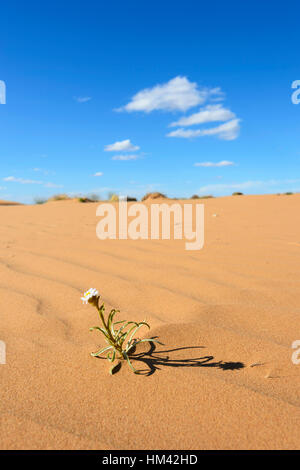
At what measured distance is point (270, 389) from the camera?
3.99 ft

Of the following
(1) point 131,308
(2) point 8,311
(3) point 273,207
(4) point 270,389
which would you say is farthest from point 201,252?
(3) point 273,207

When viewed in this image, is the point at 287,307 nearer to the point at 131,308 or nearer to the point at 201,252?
the point at 131,308

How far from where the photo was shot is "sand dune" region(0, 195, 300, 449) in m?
1.01

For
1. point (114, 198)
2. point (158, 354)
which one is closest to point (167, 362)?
point (158, 354)

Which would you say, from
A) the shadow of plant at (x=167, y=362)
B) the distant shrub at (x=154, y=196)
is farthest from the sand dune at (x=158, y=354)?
the distant shrub at (x=154, y=196)

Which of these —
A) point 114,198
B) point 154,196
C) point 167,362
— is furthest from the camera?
point 114,198

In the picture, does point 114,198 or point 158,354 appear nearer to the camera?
point 158,354

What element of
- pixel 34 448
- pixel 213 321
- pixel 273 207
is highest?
pixel 273 207

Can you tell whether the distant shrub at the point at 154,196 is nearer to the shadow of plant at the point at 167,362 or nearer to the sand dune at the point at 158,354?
the sand dune at the point at 158,354

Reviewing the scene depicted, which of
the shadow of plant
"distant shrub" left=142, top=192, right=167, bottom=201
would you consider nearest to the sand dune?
the shadow of plant

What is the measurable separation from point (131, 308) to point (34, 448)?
1066 mm

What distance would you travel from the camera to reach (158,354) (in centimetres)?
144

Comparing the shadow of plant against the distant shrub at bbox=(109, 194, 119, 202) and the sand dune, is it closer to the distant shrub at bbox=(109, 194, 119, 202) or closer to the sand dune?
the sand dune

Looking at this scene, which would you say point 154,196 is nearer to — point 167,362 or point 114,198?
point 114,198
